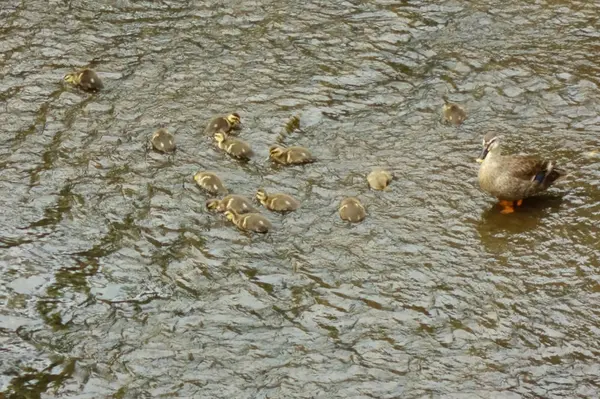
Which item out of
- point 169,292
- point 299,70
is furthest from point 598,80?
point 169,292

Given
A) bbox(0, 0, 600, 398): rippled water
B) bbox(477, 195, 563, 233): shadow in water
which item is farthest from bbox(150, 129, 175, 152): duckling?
bbox(477, 195, 563, 233): shadow in water

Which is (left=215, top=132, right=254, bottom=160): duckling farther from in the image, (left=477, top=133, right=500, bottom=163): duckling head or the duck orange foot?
the duck orange foot

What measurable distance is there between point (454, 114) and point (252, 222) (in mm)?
2731

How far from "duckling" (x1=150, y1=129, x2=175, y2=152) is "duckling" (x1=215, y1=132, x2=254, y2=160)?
1.51 ft

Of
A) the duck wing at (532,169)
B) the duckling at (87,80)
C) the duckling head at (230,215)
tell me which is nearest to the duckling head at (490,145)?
the duck wing at (532,169)

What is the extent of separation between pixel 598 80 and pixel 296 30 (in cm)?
356

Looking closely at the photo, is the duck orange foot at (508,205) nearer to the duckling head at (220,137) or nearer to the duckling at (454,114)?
the duckling at (454,114)

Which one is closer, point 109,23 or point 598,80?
point 598,80

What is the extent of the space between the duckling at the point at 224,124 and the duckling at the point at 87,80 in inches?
58.2

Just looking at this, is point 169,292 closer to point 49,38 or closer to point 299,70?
point 299,70

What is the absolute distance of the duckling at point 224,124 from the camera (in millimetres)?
9055

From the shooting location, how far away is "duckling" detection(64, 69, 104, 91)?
9812mm

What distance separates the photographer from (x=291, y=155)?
28.5 feet

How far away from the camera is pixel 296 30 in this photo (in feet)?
36.7
